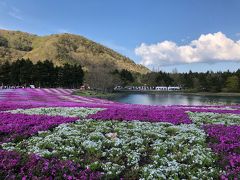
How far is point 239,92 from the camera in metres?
173

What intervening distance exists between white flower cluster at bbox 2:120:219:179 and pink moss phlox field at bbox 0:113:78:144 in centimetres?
82

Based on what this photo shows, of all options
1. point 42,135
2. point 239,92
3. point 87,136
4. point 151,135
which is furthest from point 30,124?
point 239,92

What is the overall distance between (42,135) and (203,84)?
176m

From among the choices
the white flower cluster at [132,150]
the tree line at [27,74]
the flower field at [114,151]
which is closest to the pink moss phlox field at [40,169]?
the flower field at [114,151]

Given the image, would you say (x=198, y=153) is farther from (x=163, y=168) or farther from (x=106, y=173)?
(x=106, y=173)

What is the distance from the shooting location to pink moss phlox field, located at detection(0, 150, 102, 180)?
432 inches

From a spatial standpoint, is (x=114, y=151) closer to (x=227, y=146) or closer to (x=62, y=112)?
(x=227, y=146)

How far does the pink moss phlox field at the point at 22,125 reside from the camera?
1712 cm

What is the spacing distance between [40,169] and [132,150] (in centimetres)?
458

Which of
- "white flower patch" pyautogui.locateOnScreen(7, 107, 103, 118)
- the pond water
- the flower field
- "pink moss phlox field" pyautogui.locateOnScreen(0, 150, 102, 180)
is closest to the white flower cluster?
the flower field

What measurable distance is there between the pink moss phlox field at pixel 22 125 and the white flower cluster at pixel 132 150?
32.2 inches

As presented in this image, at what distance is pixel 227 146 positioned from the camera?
48.6ft

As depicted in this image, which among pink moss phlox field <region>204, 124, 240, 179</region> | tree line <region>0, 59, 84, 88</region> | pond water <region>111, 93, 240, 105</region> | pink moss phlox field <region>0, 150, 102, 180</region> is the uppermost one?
tree line <region>0, 59, 84, 88</region>

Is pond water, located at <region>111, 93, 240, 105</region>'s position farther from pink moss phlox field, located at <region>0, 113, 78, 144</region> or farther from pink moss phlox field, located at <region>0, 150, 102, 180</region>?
pink moss phlox field, located at <region>0, 150, 102, 180</region>
